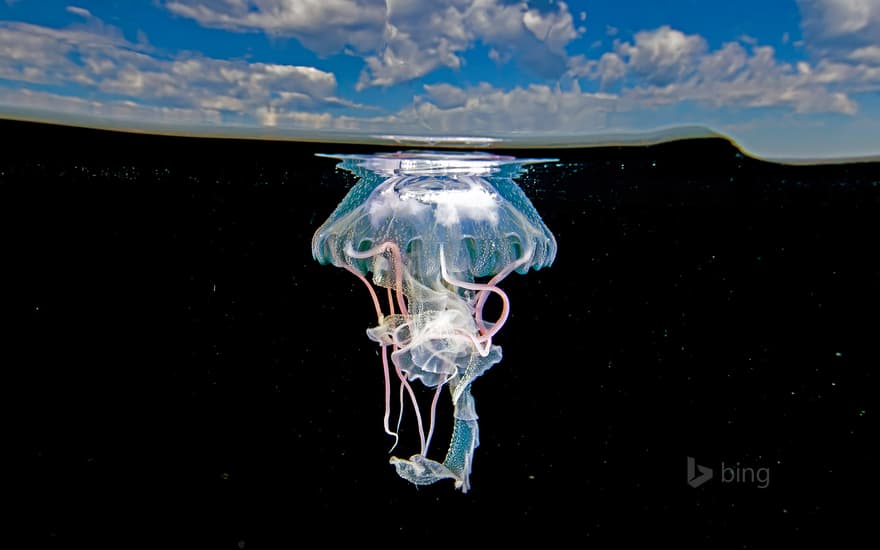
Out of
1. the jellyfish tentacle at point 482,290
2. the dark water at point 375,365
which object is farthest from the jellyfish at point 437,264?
the dark water at point 375,365

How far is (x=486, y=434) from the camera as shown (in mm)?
6383

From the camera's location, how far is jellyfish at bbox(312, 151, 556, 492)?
10.0 ft

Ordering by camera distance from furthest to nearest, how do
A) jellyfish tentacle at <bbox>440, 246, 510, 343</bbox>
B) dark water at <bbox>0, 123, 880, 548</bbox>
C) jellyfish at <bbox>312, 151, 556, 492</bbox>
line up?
dark water at <bbox>0, 123, 880, 548</bbox> < jellyfish at <bbox>312, 151, 556, 492</bbox> < jellyfish tentacle at <bbox>440, 246, 510, 343</bbox>

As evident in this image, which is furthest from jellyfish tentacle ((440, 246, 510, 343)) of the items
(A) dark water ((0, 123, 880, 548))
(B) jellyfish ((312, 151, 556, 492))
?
(A) dark water ((0, 123, 880, 548))

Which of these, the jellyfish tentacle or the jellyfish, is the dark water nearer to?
the jellyfish

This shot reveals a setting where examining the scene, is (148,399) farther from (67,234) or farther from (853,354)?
(853,354)

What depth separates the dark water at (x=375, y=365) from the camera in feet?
20.6

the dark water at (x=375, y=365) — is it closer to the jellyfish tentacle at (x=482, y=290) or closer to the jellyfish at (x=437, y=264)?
the jellyfish at (x=437, y=264)

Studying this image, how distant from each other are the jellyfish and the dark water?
2452 mm

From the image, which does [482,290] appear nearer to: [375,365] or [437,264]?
[437,264]

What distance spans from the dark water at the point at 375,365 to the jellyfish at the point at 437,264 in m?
2.45

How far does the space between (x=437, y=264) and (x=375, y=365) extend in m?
3.31

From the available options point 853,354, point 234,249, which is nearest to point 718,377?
point 853,354

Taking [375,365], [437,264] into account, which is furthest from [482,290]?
[375,365]
